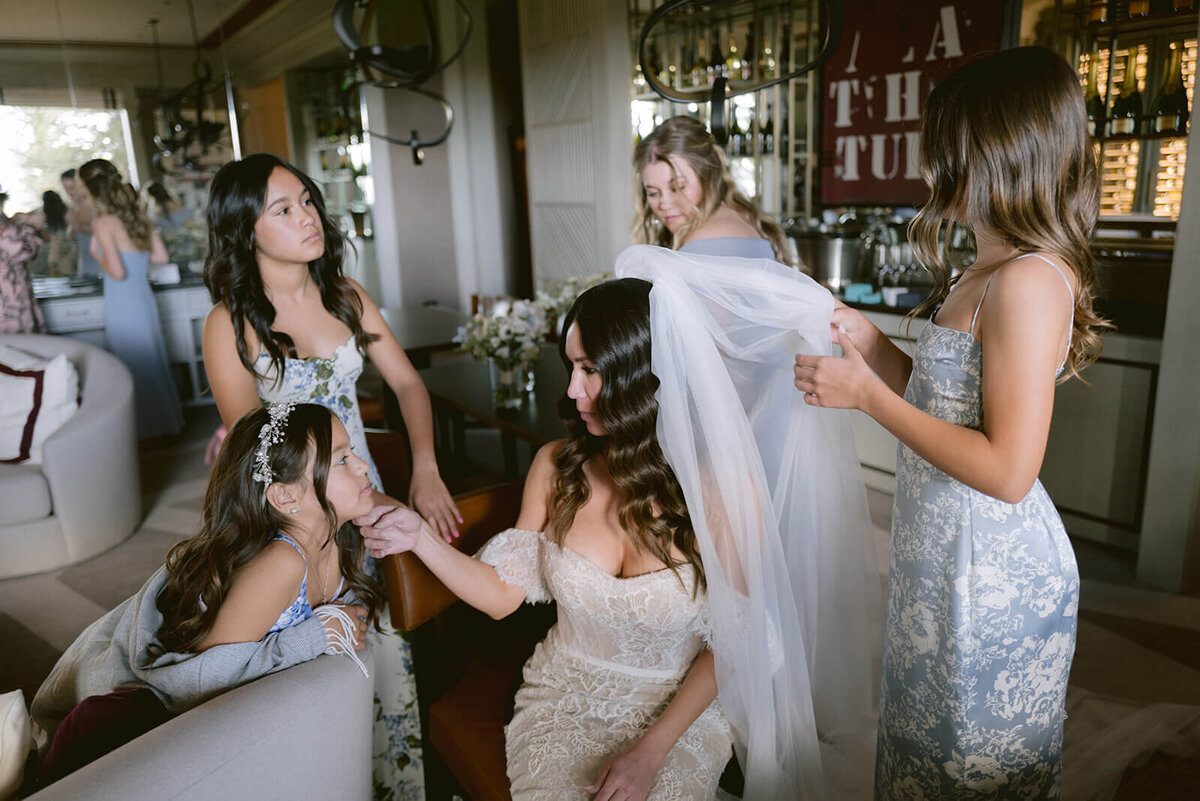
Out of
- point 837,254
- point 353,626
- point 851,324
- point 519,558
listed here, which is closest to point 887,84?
point 837,254

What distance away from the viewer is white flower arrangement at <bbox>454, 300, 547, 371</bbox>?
3072mm

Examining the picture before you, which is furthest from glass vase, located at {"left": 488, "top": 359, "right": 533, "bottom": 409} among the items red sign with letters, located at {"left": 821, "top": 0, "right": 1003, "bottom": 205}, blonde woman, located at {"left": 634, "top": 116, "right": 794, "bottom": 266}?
red sign with letters, located at {"left": 821, "top": 0, "right": 1003, "bottom": 205}

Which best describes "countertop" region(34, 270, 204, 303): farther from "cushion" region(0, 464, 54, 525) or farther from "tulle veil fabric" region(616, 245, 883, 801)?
"tulle veil fabric" region(616, 245, 883, 801)

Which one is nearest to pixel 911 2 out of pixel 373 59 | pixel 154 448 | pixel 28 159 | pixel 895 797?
pixel 373 59

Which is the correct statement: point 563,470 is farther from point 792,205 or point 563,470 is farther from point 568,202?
point 568,202

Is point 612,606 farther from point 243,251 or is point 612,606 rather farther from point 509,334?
point 509,334

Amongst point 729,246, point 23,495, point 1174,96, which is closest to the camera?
point 729,246

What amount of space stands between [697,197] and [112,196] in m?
4.71

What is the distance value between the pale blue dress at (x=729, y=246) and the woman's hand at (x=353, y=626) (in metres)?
1.36

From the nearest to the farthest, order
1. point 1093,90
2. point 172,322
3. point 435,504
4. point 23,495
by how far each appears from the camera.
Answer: point 435,504
point 23,495
point 1093,90
point 172,322

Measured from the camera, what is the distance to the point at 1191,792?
1.85 m

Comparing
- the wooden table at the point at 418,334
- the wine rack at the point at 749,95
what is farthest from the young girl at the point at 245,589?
the wine rack at the point at 749,95

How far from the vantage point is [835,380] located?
4.12 feet

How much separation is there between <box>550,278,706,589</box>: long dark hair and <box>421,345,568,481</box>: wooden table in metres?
1.29
